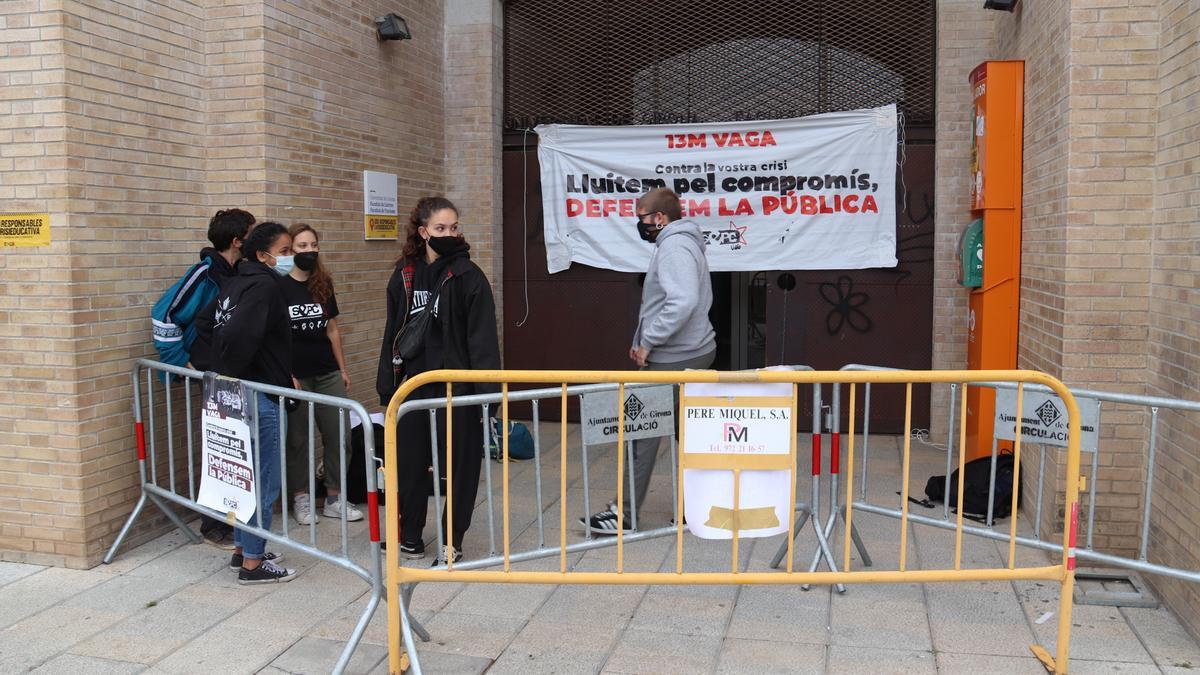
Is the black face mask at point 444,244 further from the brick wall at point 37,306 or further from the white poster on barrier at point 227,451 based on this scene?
the brick wall at point 37,306

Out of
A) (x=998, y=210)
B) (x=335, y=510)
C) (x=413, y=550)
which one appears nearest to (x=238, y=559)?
(x=413, y=550)

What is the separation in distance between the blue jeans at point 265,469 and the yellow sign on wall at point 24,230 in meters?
1.39

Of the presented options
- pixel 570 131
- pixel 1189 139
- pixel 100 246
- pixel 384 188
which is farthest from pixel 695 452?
pixel 570 131

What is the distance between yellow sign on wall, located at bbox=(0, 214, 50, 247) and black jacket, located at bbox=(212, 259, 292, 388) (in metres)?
0.93

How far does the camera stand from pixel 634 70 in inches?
348

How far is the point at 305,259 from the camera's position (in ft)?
19.7

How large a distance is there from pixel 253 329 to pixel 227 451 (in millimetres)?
608

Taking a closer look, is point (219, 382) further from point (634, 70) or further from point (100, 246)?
point (634, 70)

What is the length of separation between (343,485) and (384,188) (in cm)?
389

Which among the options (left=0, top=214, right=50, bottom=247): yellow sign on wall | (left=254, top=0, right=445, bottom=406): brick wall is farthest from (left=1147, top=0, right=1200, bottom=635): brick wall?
(left=0, top=214, right=50, bottom=247): yellow sign on wall

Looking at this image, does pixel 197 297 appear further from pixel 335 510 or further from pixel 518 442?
pixel 518 442

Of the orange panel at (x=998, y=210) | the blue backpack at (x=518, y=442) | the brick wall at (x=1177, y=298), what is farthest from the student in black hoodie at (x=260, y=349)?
the orange panel at (x=998, y=210)

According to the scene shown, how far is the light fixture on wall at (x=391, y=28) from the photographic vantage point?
25.6 ft

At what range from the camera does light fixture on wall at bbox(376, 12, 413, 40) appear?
7.80 meters
